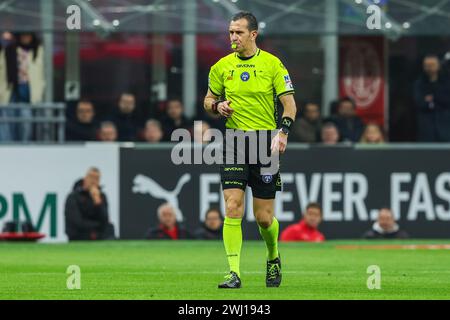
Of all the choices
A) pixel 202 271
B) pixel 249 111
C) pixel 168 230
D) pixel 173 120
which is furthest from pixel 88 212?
pixel 249 111

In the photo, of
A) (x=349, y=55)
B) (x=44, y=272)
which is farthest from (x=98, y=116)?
(x=44, y=272)

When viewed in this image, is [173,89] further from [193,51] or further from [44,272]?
[44,272]

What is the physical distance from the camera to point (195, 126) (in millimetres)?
22125

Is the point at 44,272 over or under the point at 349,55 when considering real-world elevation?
under

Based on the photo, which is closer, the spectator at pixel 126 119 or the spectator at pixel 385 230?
the spectator at pixel 385 230

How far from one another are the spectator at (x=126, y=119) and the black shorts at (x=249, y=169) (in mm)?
9675

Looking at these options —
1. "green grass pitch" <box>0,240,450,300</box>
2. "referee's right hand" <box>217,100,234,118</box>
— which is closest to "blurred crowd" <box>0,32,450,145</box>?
"green grass pitch" <box>0,240,450,300</box>

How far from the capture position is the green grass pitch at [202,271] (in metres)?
12.3

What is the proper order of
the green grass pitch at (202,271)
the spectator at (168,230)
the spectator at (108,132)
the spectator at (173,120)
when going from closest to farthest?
the green grass pitch at (202,271), the spectator at (168,230), the spectator at (108,132), the spectator at (173,120)

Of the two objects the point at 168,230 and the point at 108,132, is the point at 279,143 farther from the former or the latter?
the point at 108,132

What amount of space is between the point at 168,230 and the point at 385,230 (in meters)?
3.20

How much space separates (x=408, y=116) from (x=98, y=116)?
513cm

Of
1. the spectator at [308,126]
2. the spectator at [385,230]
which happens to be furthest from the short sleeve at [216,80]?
the spectator at [308,126]

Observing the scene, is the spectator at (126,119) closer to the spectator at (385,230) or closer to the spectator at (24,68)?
the spectator at (24,68)
